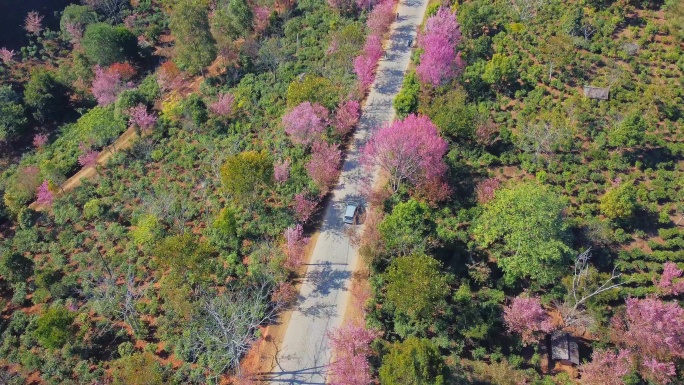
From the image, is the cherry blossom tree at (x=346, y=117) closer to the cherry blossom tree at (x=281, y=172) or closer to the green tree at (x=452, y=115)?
the green tree at (x=452, y=115)

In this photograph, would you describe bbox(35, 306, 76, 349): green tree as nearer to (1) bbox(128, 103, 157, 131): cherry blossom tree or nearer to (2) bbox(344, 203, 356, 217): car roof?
(2) bbox(344, 203, 356, 217): car roof

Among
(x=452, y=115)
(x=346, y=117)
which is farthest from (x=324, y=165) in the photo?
(x=452, y=115)

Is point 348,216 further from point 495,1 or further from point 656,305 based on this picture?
point 495,1

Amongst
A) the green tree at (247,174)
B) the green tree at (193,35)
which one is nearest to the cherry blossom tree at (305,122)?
the green tree at (247,174)

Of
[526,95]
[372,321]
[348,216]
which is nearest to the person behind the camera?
[372,321]

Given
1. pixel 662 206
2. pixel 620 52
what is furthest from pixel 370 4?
pixel 662 206

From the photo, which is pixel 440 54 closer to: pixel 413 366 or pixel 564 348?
pixel 564 348
